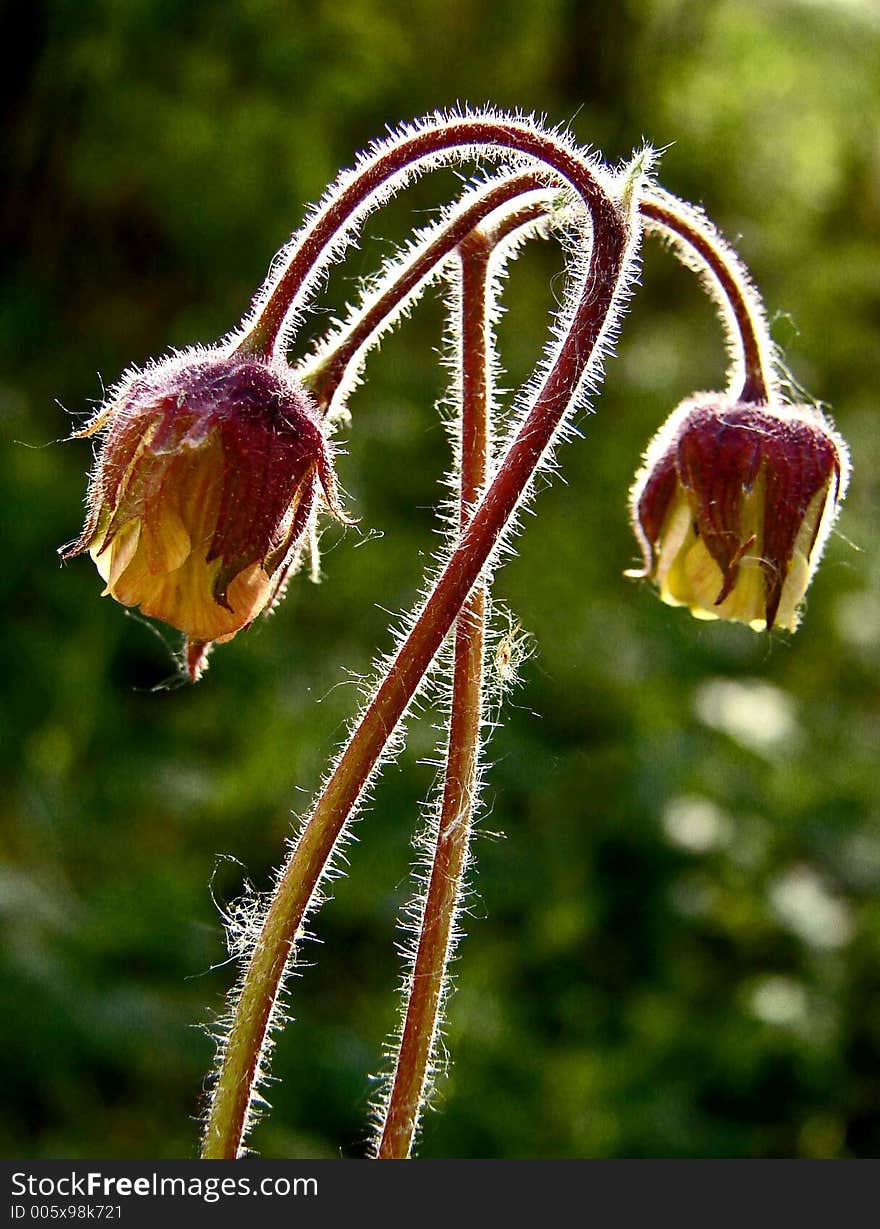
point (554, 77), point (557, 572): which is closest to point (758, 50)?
point (554, 77)

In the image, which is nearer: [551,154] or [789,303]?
[551,154]

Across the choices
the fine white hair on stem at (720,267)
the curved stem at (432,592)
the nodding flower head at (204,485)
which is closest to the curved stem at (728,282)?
the fine white hair on stem at (720,267)

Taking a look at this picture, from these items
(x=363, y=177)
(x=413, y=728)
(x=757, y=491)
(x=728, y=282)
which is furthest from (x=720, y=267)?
(x=413, y=728)

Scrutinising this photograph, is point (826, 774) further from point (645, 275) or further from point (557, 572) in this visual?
point (645, 275)

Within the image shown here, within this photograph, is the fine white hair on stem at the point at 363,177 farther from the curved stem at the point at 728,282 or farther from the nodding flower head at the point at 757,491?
the nodding flower head at the point at 757,491

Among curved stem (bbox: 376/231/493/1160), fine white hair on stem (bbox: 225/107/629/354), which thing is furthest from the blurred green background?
fine white hair on stem (bbox: 225/107/629/354)

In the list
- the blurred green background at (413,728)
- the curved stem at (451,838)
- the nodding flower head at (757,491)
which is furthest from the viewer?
the blurred green background at (413,728)
